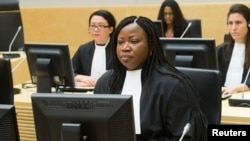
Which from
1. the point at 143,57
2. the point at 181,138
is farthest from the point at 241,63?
the point at 181,138

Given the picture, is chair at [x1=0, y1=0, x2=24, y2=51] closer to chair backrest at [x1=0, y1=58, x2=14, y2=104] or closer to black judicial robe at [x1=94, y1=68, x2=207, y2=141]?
chair backrest at [x1=0, y1=58, x2=14, y2=104]

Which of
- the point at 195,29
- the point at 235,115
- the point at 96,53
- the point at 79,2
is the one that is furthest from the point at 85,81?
the point at 79,2

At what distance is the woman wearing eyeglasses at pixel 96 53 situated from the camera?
4.40 metres

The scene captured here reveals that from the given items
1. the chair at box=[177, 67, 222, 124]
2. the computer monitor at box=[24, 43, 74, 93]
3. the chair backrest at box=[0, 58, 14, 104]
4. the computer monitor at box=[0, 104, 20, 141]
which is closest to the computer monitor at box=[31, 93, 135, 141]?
the computer monitor at box=[0, 104, 20, 141]

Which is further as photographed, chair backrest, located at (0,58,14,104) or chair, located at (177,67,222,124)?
chair backrest, located at (0,58,14,104)

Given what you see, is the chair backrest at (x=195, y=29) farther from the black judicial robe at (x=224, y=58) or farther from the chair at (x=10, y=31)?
the chair at (x=10, y=31)

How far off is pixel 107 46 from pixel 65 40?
3301mm

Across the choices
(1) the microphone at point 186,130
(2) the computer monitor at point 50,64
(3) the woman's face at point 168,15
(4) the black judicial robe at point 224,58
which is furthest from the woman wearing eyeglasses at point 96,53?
(1) the microphone at point 186,130

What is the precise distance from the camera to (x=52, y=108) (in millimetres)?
1899

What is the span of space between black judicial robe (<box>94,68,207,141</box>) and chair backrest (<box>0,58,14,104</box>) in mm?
906

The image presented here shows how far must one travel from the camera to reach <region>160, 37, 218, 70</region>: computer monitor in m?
3.20

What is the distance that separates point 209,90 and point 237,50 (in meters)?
1.48

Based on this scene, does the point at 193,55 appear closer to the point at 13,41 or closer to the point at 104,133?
the point at 104,133

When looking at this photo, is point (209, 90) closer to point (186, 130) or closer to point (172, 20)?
point (186, 130)
